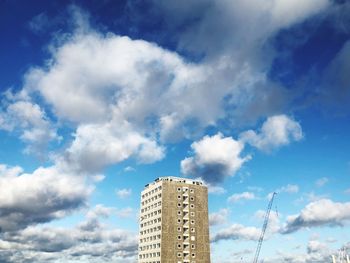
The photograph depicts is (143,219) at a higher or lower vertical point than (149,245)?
higher

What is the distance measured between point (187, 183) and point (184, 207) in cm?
1072

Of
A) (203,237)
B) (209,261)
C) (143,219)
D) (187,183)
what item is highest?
(187,183)

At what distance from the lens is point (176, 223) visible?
150 metres

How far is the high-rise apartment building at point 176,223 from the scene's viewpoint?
481 feet

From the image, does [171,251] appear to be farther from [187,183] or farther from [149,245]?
[187,183]

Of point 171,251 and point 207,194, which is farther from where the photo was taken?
point 207,194

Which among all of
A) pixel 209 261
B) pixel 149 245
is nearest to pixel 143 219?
pixel 149 245

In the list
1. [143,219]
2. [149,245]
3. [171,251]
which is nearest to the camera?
[171,251]

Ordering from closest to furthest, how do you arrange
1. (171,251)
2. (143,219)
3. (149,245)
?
(171,251)
(149,245)
(143,219)


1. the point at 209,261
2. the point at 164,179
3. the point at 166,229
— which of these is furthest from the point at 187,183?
the point at 209,261

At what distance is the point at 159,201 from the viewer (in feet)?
505

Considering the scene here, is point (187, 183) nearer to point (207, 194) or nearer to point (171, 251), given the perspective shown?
point (207, 194)

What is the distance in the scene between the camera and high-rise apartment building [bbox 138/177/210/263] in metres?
147

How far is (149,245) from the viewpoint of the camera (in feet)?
515
